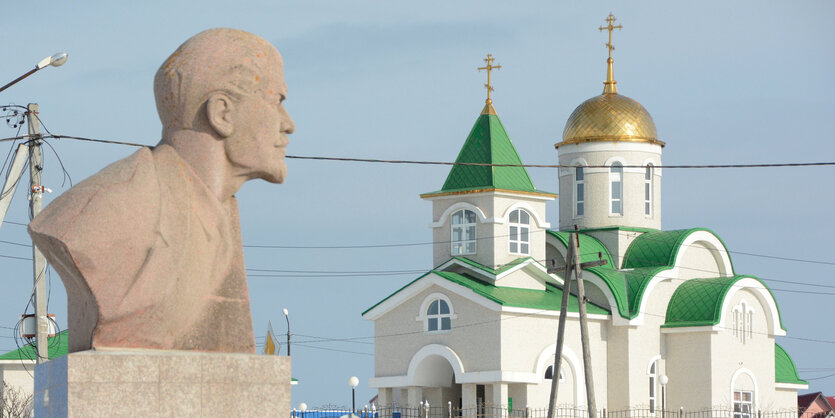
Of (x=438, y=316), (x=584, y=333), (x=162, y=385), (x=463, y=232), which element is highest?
(x=463, y=232)

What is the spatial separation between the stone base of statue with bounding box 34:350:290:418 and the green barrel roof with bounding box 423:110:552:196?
78.4ft

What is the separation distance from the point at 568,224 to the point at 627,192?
186 cm

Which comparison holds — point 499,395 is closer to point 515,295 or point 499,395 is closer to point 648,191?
point 515,295

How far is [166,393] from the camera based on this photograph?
26.1ft

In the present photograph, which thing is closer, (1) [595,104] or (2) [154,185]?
(2) [154,185]

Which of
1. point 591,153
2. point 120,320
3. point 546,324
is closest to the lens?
point 120,320

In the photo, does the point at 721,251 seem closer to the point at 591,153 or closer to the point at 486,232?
the point at 591,153

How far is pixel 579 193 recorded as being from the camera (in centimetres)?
3644

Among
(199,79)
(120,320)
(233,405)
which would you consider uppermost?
(199,79)

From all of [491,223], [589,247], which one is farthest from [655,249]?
[491,223]

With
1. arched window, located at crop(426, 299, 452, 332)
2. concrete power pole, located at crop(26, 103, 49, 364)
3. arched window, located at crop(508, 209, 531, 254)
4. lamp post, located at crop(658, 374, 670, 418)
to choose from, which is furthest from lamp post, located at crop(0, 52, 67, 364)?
lamp post, located at crop(658, 374, 670, 418)

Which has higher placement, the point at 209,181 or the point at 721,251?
the point at 721,251

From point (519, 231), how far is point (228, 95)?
81.6 feet

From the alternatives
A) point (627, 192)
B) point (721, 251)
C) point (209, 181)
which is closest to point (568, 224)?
point (627, 192)
